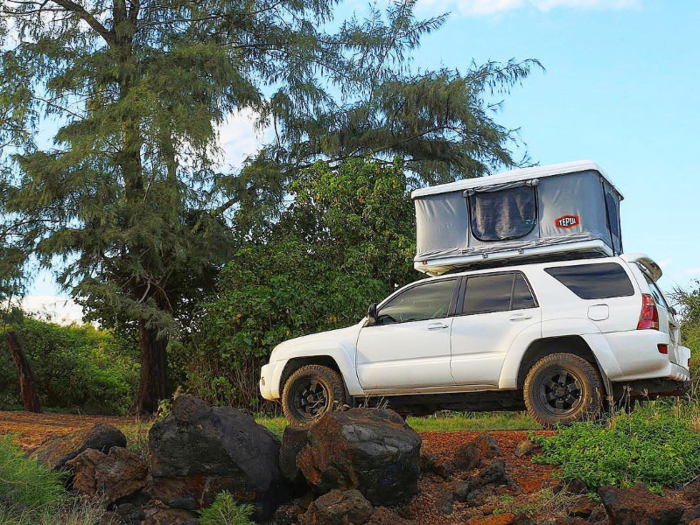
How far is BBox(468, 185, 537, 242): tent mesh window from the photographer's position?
35.0 ft

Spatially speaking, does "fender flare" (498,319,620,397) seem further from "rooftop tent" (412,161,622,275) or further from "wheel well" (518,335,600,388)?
"rooftop tent" (412,161,622,275)

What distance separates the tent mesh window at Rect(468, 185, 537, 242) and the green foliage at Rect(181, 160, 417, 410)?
5.10 m

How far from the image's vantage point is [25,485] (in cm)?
677

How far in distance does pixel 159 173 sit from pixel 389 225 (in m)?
4.75

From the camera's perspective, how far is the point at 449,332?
9602 millimetres

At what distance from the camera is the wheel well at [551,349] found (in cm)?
915

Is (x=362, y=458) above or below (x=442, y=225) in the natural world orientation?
below

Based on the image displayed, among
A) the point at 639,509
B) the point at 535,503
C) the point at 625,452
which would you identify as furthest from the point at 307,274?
the point at 639,509

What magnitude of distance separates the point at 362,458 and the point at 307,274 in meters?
9.73

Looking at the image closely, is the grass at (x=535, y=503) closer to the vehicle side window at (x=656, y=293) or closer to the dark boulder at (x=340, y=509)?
the dark boulder at (x=340, y=509)

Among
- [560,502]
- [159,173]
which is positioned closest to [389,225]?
[159,173]

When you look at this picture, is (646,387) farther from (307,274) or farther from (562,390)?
(307,274)

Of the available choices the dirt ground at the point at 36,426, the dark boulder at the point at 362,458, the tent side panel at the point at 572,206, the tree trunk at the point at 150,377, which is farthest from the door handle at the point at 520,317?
the tree trunk at the point at 150,377

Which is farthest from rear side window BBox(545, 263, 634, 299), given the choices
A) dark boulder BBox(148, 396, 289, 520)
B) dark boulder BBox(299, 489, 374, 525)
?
dark boulder BBox(148, 396, 289, 520)
